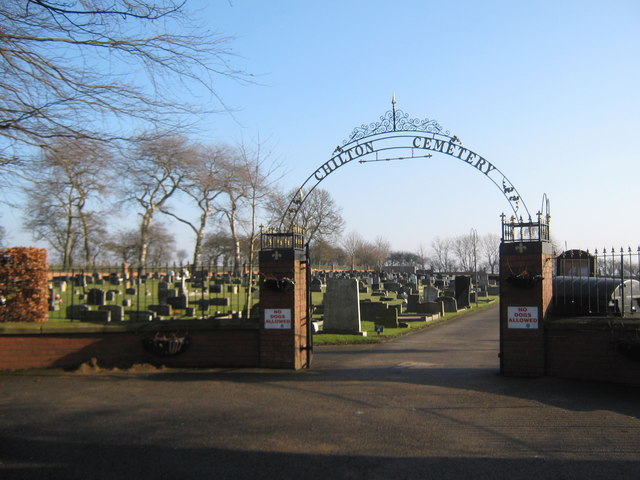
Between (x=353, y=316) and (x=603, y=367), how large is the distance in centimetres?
883

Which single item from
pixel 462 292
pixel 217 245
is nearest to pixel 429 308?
pixel 462 292

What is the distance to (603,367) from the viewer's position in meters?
9.12

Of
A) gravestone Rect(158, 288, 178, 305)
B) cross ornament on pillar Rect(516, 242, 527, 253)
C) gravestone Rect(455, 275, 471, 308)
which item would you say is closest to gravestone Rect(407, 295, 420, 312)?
gravestone Rect(455, 275, 471, 308)

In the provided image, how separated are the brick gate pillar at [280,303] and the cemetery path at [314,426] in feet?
1.69

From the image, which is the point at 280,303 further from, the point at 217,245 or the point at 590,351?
the point at 217,245

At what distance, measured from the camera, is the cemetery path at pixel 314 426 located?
205 inches

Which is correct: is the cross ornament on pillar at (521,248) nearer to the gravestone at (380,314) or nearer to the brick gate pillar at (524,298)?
the brick gate pillar at (524,298)

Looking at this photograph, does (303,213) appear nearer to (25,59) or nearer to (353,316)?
(353,316)

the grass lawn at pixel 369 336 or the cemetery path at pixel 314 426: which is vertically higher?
the cemetery path at pixel 314 426

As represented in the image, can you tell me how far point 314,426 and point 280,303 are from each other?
12.8ft

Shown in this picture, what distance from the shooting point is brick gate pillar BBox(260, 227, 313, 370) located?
10172mm

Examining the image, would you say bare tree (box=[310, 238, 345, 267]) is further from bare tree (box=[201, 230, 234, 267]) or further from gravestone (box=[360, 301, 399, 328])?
gravestone (box=[360, 301, 399, 328])

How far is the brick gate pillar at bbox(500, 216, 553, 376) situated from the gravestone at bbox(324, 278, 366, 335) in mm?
7384

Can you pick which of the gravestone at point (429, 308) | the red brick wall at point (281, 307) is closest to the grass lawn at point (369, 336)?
the gravestone at point (429, 308)
